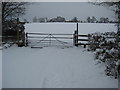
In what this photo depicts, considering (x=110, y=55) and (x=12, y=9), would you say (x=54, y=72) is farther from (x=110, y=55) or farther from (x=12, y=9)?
(x=12, y=9)

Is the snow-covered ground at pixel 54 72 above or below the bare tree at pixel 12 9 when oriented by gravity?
below

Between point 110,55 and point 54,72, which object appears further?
point 54,72

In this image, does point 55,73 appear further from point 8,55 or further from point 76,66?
point 8,55

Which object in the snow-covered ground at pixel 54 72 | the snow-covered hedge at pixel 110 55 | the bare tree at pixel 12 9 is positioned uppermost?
the bare tree at pixel 12 9

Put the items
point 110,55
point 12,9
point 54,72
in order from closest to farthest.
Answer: point 110,55
point 54,72
point 12,9

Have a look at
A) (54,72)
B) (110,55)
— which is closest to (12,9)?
(54,72)

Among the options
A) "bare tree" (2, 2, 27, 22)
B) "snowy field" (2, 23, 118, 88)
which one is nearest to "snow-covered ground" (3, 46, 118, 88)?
"snowy field" (2, 23, 118, 88)

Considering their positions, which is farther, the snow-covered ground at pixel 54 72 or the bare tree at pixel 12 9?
the bare tree at pixel 12 9

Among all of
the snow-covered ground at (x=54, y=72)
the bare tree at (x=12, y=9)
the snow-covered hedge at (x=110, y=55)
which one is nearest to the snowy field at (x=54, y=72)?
the snow-covered ground at (x=54, y=72)

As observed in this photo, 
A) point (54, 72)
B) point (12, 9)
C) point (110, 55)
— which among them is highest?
point (12, 9)

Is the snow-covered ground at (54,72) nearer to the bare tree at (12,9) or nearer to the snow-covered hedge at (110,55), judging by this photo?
the snow-covered hedge at (110,55)

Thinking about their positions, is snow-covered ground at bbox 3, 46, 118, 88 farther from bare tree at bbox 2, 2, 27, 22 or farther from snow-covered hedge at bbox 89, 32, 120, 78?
bare tree at bbox 2, 2, 27, 22

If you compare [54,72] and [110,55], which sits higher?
[110,55]

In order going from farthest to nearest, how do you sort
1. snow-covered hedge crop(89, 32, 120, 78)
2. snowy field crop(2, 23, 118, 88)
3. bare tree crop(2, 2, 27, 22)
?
bare tree crop(2, 2, 27, 22), snow-covered hedge crop(89, 32, 120, 78), snowy field crop(2, 23, 118, 88)
